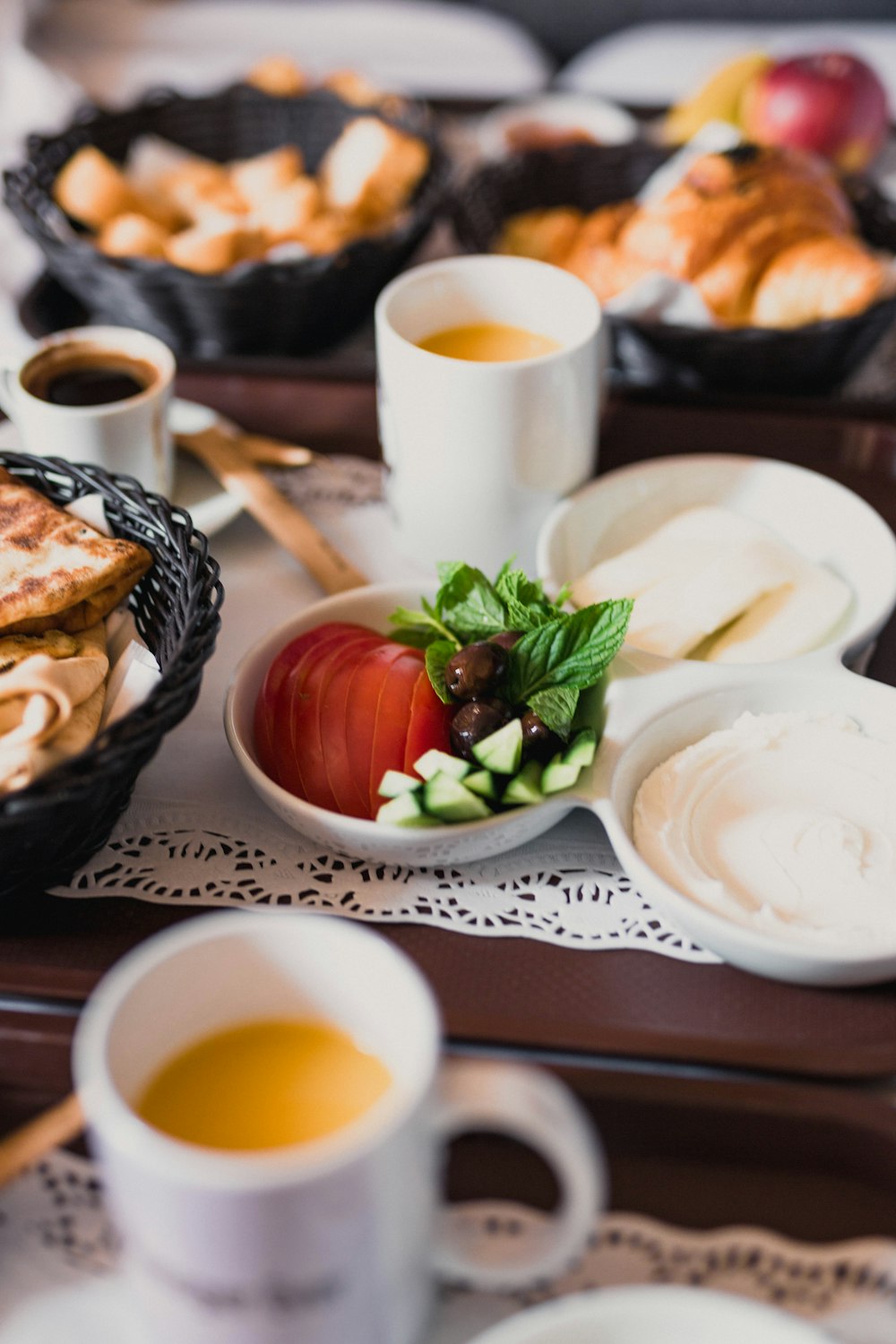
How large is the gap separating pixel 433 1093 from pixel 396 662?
1.24ft

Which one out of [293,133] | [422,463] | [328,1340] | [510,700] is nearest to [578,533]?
[422,463]

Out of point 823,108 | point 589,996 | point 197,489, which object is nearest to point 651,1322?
point 589,996

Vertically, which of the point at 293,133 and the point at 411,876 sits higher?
the point at 293,133

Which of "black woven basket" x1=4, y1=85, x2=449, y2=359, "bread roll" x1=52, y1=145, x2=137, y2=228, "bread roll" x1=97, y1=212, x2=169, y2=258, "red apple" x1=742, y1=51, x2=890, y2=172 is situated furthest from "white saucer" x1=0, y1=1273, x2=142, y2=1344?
"red apple" x1=742, y1=51, x2=890, y2=172

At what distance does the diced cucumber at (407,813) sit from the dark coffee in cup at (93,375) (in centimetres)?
48

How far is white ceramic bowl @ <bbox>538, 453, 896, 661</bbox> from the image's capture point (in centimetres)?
92

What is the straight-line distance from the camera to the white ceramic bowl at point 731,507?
92cm

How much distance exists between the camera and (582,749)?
0.74 meters

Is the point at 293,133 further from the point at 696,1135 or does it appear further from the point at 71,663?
the point at 696,1135

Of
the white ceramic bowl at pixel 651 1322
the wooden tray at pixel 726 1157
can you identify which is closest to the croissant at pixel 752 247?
the wooden tray at pixel 726 1157

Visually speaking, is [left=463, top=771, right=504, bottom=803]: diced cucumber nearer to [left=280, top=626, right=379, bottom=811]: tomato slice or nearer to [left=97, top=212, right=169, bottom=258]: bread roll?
[left=280, top=626, right=379, bottom=811]: tomato slice

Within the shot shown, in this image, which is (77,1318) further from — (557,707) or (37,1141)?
(557,707)

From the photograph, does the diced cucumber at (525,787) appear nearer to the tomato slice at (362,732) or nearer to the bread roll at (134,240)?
the tomato slice at (362,732)

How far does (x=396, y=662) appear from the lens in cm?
78
